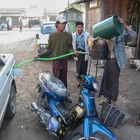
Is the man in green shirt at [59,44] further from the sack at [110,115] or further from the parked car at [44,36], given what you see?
the parked car at [44,36]

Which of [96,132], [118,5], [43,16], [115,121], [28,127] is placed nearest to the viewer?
[96,132]

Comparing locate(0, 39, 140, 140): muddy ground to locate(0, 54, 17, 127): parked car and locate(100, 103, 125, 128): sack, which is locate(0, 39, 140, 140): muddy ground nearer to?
locate(0, 54, 17, 127): parked car

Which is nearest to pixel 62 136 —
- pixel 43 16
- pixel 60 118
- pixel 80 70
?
pixel 60 118

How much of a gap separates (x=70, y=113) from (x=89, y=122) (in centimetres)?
64

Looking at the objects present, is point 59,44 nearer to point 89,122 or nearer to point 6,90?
point 6,90

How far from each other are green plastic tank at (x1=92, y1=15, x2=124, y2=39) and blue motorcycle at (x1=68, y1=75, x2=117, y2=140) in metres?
1.22

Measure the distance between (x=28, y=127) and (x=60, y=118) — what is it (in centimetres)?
119

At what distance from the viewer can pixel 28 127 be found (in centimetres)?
530

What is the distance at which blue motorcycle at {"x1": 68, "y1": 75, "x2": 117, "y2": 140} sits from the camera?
11.7 feet

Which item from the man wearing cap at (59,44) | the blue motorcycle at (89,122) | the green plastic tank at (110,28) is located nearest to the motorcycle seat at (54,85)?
the blue motorcycle at (89,122)

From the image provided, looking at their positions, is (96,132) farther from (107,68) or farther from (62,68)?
(62,68)

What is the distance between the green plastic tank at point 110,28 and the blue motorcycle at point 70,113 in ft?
3.90

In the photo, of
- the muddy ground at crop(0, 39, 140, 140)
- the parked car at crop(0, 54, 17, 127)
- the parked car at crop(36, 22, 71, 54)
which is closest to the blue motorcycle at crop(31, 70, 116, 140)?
the muddy ground at crop(0, 39, 140, 140)

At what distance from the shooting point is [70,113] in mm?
4234
